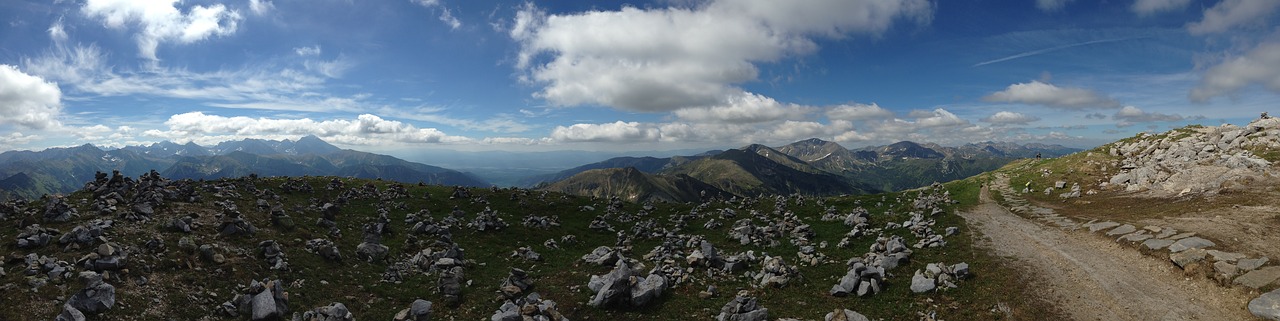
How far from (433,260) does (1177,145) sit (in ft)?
284

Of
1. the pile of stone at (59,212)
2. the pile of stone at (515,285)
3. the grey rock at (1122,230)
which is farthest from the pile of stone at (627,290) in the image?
the pile of stone at (59,212)

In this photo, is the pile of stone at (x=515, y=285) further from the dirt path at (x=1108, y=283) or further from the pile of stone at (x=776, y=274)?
the dirt path at (x=1108, y=283)

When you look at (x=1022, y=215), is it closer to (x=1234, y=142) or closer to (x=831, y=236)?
(x=831, y=236)

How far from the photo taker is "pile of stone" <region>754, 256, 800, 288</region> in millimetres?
29375

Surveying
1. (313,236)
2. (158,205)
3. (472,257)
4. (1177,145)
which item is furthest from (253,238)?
(1177,145)

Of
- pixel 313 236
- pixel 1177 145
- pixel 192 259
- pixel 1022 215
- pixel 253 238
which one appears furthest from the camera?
pixel 1177 145

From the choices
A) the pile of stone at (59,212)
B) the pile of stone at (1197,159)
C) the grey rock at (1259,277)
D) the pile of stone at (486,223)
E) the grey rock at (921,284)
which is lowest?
the grey rock at (921,284)

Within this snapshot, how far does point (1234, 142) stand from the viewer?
5444cm

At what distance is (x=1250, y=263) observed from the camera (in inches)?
951

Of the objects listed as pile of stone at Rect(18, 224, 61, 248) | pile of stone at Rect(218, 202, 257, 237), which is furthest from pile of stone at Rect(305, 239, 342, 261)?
pile of stone at Rect(18, 224, 61, 248)

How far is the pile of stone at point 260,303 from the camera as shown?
22844 millimetres

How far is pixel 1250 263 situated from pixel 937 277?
1427 cm

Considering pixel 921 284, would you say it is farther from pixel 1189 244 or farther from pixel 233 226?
pixel 233 226

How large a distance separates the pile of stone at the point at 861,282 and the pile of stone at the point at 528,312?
15978mm
